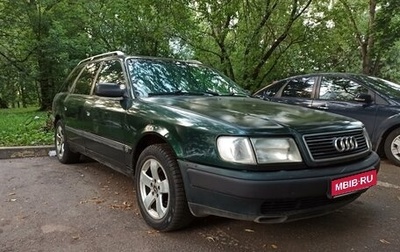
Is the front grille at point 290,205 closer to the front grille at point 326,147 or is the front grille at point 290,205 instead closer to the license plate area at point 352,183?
the license plate area at point 352,183

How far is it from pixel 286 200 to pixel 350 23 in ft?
40.5

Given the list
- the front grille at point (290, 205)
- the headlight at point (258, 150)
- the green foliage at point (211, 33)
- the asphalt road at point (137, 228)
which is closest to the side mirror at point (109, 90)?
the asphalt road at point (137, 228)

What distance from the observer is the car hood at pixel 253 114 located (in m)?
2.63

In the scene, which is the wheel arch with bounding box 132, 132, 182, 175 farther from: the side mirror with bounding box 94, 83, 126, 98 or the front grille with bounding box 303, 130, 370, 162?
the front grille with bounding box 303, 130, 370, 162

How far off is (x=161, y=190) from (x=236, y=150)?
35.5 inches

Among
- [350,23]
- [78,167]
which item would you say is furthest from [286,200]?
[350,23]

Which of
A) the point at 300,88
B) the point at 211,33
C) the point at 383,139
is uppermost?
the point at 211,33

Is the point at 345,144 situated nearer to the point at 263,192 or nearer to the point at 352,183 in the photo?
the point at 352,183

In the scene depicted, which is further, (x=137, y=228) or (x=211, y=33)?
(x=211, y=33)

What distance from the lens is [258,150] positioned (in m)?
2.46

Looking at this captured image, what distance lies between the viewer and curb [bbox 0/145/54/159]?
5930 millimetres

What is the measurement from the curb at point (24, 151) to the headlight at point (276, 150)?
475 centimetres

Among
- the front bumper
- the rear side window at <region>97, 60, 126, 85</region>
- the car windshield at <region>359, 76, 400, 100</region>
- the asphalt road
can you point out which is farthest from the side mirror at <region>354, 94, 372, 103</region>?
the rear side window at <region>97, 60, 126, 85</region>

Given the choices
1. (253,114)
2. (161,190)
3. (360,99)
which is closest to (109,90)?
(161,190)
